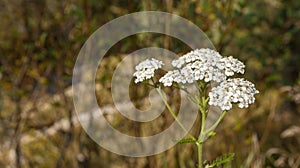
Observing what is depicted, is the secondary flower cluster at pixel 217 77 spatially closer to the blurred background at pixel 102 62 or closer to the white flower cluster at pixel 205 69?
the white flower cluster at pixel 205 69

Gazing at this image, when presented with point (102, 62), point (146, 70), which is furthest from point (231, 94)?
point (102, 62)

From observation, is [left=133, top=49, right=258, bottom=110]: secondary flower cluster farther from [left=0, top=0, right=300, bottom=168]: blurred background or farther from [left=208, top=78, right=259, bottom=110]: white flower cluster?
[left=0, top=0, right=300, bottom=168]: blurred background

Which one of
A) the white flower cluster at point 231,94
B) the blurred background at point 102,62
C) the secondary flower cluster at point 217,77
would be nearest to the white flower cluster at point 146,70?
the secondary flower cluster at point 217,77

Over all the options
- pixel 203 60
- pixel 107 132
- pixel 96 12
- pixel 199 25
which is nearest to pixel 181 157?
pixel 107 132

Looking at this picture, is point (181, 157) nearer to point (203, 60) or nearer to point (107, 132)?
point (107, 132)

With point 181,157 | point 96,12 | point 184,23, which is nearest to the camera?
point 184,23

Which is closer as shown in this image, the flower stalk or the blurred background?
the flower stalk

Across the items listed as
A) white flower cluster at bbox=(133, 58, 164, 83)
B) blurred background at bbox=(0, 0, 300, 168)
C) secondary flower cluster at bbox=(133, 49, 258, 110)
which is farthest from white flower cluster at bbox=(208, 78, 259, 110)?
blurred background at bbox=(0, 0, 300, 168)
